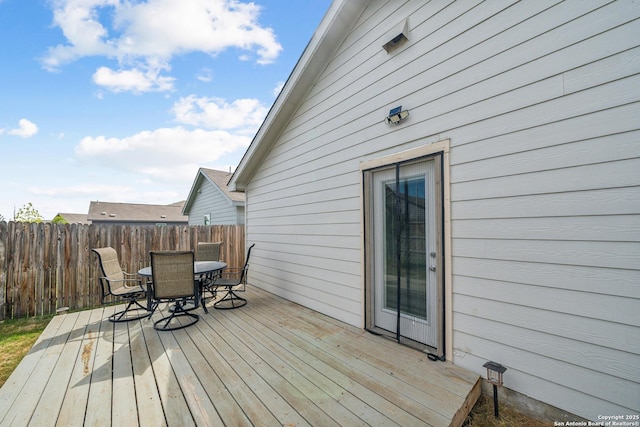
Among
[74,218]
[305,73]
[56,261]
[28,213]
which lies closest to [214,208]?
[56,261]

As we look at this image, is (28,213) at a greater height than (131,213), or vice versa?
(131,213)

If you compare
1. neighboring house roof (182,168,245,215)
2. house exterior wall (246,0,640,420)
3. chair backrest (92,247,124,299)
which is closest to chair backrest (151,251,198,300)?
chair backrest (92,247,124,299)

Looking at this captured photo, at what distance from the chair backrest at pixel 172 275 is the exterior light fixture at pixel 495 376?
3.54 metres

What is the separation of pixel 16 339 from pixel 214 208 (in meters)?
8.13

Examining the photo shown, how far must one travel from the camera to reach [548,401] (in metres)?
1.87

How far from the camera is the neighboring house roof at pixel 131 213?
20.8 metres

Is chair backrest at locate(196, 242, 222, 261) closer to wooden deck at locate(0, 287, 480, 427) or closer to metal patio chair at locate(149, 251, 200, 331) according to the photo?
metal patio chair at locate(149, 251, 200, 331)

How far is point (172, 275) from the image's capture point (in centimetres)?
354

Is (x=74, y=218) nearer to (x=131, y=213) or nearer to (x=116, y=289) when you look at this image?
(x=131, y=213)

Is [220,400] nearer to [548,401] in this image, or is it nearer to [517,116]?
[548,401]

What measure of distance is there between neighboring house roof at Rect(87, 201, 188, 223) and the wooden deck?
20.1 m

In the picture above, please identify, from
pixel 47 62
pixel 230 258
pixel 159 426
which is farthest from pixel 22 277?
pixel 47 62

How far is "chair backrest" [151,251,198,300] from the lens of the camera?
136 inches

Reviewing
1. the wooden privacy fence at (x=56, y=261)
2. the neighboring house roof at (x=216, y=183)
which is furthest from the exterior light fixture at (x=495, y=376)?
the neighboring house roof at (x=216, y=183)
